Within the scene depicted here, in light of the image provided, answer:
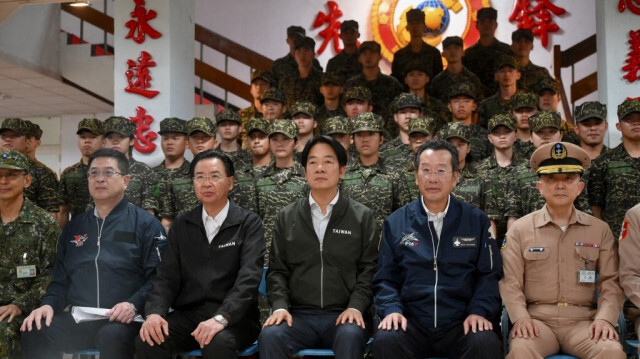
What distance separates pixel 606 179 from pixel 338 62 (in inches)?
144

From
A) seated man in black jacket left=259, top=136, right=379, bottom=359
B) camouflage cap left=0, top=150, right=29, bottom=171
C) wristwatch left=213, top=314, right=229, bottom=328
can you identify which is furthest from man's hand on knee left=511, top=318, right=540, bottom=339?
camouflage cap left=0, top=150, right=29, bottom=171

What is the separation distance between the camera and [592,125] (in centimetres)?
465

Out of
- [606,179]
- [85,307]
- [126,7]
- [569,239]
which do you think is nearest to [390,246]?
[569,239]

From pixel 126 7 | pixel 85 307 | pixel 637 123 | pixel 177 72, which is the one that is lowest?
pixel 85 307

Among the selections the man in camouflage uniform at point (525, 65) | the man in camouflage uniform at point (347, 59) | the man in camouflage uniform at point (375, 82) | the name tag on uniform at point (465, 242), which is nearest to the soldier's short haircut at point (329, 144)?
→ the name tag on uniform at point (465, 242)

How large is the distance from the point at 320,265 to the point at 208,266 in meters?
0.56

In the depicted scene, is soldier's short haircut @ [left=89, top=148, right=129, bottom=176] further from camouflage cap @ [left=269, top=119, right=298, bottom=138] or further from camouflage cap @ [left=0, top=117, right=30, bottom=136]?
camouflage cap @ [left=0, top=117, right=30, bottom=136]

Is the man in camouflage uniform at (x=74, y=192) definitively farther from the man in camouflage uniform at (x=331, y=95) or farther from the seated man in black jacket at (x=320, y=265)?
the seated man in black jacket at (x=320, y=265)

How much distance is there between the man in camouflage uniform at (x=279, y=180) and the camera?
180 inches

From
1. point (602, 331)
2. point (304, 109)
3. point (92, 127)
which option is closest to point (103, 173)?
point (92, 127)

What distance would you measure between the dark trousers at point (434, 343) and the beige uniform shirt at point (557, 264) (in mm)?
260

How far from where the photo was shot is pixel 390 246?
3.30 m

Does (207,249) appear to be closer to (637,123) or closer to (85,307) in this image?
(85,307)

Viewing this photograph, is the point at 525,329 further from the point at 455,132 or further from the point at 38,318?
the point at 38,318
